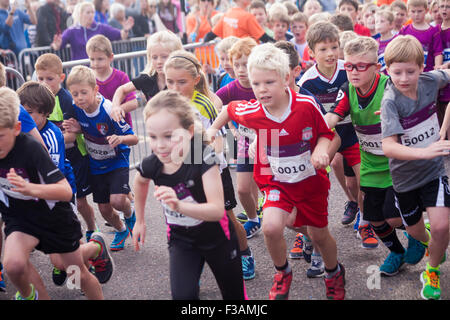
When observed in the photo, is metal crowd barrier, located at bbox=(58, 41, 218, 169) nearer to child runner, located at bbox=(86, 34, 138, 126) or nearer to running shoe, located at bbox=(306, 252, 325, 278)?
child runner, located at bbox=(86, 34, 138, 126)

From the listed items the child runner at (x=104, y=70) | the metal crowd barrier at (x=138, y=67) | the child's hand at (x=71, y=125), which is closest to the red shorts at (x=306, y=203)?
the child's hand at (x=71, y=125)

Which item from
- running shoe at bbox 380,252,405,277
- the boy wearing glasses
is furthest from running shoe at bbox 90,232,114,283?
running shoe at bbox 380,252,405,277

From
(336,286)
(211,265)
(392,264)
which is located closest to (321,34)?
(392,264)

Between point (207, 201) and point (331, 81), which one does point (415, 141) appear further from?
point (207, 201)

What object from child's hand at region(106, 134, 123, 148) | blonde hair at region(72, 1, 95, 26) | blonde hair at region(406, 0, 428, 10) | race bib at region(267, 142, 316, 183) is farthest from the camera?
blonde hair at region(72, 1, 95, 26)

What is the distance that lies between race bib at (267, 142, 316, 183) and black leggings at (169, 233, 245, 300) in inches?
26.9

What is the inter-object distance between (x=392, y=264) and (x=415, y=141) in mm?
1028

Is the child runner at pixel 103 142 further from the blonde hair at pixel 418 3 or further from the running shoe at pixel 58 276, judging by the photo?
the blonde hair at pixel 418 3

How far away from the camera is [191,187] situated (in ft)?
11.0

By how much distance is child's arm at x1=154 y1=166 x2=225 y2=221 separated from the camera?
3.07 m

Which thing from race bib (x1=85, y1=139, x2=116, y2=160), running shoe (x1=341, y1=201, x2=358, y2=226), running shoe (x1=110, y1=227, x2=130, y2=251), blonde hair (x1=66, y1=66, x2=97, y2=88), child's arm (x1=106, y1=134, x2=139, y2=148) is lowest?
running shoe (x1=110, y1=227, x2=130, y2=251)

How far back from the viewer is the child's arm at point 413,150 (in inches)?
140
